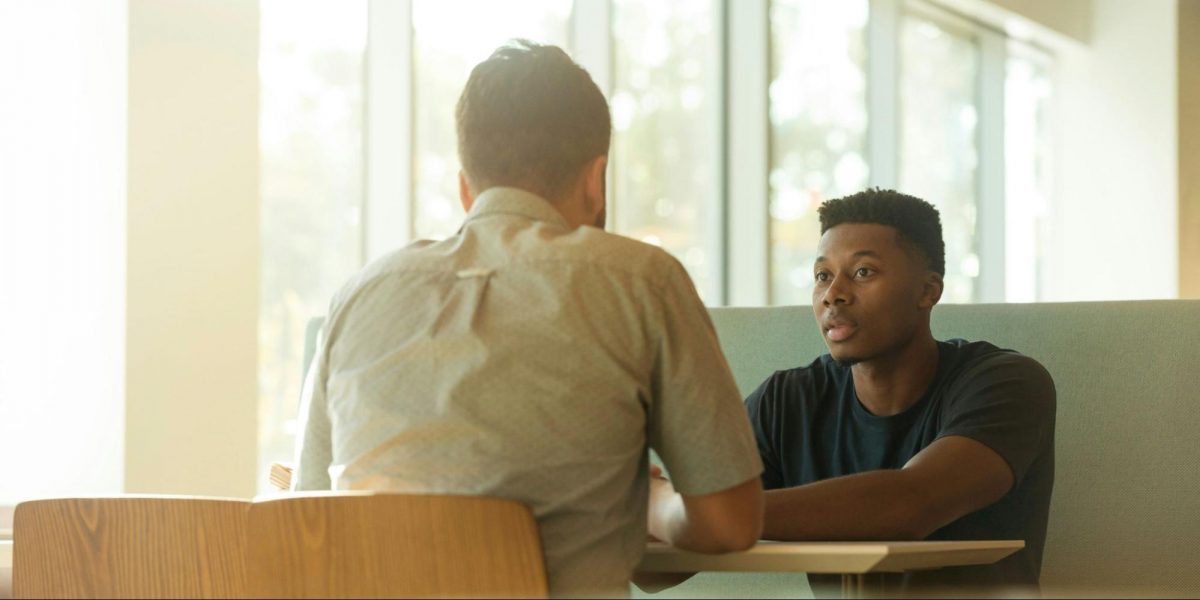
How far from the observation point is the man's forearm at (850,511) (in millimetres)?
1670

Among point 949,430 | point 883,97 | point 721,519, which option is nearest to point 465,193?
point 721,519

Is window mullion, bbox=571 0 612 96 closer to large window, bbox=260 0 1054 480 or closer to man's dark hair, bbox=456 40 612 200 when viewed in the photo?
large window, bbox=260 0 1054 480

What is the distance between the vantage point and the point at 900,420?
83.4 inches

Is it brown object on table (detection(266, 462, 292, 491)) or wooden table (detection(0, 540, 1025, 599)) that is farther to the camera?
brown object on table (detection(266, 462, 292, 491))

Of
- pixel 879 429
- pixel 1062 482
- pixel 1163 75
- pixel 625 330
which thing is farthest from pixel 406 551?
pixel 1163 75

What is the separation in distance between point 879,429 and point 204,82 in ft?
6.43

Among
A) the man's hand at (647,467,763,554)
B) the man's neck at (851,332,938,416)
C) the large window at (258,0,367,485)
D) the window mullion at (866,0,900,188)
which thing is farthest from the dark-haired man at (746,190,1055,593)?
the window mullion at (866,0,900,188)

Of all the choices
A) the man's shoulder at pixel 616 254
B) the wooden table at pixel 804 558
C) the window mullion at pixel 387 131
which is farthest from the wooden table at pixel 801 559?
the window mullion at pixel 387 131

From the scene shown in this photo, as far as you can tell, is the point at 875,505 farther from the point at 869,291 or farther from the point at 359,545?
the point at 359,545

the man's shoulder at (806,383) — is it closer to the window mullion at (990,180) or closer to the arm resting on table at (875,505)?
the arm resting on table at (875,505)

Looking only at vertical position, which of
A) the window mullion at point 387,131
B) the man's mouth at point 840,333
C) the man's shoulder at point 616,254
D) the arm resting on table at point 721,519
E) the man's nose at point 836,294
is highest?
the window mullion at point 387,131

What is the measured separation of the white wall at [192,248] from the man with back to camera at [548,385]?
6.81ft

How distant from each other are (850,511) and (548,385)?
592 mm

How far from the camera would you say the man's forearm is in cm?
167
